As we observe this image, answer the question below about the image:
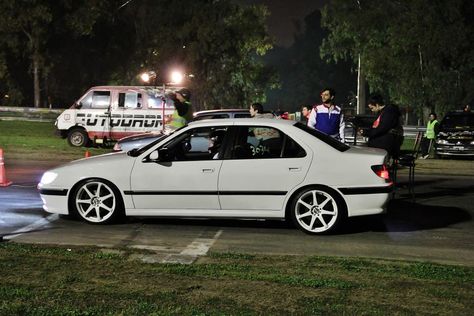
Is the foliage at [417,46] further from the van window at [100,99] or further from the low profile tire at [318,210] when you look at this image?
the low profile tire at [318,210]

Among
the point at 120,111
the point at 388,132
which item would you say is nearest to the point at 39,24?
the point at 120,111

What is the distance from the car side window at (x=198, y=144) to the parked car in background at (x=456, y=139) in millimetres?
14747

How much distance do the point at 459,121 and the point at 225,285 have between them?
18215 mm

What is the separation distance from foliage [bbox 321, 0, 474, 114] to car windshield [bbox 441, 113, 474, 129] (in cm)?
1205

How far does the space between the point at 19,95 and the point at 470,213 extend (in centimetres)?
4503

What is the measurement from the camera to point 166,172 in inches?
326

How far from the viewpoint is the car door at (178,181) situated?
8180 millimetres

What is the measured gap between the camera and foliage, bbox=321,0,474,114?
33281 mm

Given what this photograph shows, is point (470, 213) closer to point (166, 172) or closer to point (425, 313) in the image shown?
point (166, 172)

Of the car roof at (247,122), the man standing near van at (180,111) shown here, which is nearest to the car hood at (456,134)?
the man standing near van at (180,111)

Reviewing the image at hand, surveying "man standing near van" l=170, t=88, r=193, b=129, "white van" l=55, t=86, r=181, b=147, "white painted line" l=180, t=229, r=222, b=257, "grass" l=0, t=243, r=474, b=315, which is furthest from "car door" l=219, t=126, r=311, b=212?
"white van" l=55, t=86, r=181, b=147

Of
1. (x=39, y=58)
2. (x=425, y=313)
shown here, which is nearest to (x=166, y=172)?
(x=425, y=313)

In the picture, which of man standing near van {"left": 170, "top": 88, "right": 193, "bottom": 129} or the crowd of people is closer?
the crowd of people

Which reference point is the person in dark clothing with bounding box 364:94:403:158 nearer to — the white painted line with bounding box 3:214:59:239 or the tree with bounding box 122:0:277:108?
the white painted line with bounding box 3:214:59:239
